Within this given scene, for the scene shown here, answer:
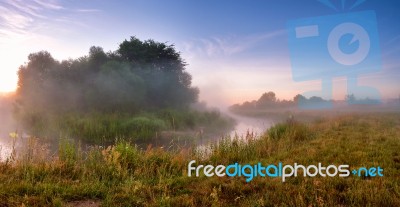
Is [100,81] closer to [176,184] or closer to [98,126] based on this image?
[98,126]

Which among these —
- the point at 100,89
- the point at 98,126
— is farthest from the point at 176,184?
the point at 100,89

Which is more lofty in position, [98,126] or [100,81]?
[100,81]

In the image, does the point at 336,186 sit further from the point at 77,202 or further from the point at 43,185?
the point at 43,185

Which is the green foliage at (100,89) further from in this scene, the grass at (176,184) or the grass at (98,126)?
the grass at (176,184)

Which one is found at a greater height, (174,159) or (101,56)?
(101,56)

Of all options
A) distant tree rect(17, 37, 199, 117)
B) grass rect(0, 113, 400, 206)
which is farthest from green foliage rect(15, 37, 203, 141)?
grass rect(0, 113, 400, 206)

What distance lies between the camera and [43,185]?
5.46m

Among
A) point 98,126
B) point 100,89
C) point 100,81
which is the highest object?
point 100,81

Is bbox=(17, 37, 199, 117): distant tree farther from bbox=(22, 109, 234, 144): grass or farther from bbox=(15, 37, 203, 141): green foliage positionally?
bbox=(22, 109, 234, 144): grass

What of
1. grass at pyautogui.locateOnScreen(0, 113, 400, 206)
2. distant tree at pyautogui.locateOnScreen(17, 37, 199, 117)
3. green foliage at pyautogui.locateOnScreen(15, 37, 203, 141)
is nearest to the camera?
grass at pyautogui.locateOnScreen(0, 113, 400, 206)

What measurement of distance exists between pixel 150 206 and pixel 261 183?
243cm

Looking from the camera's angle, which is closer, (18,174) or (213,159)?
(18,174)

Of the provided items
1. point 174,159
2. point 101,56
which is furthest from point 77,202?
point 101,56

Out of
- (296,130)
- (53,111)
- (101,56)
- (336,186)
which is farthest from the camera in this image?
(101,56)
